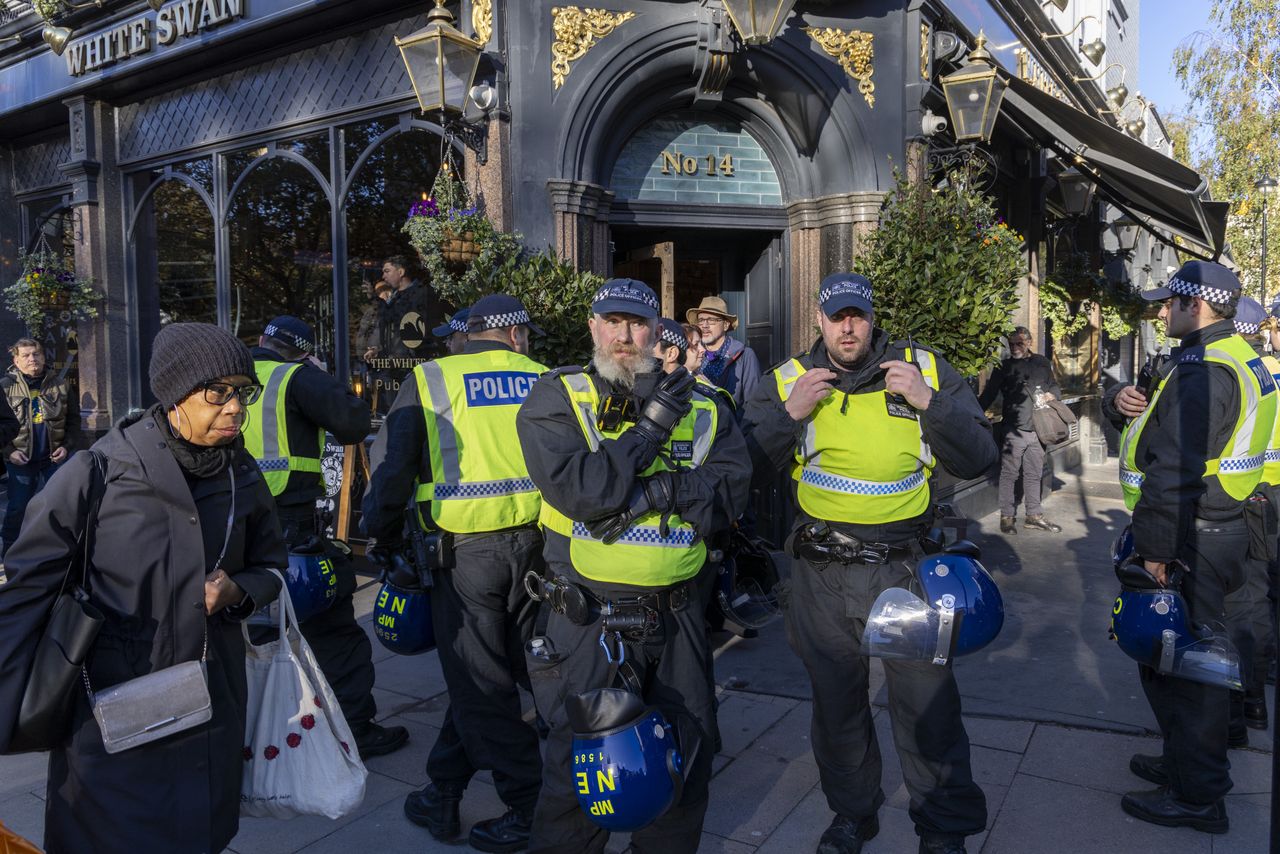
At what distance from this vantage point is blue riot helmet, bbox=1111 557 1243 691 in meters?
3.26

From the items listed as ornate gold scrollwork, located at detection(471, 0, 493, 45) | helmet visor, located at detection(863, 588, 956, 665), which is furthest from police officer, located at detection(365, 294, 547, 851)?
ornate gold scrollwork, located at detection(471, 0, 493, 45)

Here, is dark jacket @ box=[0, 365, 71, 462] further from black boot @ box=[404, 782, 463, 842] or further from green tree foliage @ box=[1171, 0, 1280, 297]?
green tree foliage @ box=[1171, 0, 1280, 297]

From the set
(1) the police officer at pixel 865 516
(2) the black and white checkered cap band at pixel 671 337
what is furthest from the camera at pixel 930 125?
(2) the black and white checkered cap band at pixel 671 337

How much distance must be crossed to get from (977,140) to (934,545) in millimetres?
5273

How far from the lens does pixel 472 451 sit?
351 centimetres

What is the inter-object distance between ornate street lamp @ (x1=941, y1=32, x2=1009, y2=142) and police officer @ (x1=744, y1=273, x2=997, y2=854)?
465 centimetres

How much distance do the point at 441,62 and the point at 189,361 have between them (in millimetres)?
4259

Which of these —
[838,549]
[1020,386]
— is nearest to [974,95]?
[1020,386]

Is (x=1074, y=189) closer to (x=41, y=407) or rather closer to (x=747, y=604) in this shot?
(x=747, y=604)

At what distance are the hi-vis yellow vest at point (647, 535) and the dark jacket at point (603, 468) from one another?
1.2 inches

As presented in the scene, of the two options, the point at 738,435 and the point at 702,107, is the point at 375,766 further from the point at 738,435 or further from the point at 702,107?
the point at 702,107

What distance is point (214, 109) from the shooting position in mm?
8445

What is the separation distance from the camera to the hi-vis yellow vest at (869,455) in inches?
125

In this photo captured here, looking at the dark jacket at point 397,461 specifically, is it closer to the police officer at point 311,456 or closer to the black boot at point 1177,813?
the police officer at point 311,456
